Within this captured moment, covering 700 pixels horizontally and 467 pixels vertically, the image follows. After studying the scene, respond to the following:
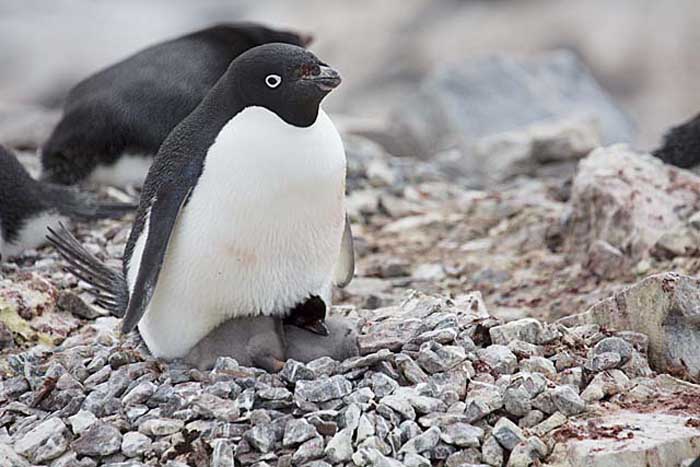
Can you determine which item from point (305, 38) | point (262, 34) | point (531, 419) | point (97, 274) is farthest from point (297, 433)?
point (305, 38)

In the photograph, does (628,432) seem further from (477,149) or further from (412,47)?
(412,47)

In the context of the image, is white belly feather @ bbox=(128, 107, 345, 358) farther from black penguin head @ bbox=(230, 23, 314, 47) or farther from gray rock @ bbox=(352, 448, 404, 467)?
black penguin head @ bbox=(230, 23, 314, 47)

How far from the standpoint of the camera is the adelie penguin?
2.79 metres

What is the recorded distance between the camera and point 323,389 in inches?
105

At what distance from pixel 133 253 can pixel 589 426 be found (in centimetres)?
120

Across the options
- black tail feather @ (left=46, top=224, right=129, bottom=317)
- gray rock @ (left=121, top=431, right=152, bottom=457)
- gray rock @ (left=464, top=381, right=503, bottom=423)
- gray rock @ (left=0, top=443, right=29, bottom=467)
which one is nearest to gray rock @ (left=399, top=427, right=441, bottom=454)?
gray rock @ (left=464, top=381, right=503, bottom=423)

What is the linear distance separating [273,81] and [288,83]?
0.12 feet

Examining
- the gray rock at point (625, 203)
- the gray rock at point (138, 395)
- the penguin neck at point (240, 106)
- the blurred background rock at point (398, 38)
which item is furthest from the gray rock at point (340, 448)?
the blurred background rock at point (398, 38)

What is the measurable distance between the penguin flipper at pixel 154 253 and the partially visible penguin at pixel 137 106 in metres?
2.08

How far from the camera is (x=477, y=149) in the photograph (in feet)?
23.1

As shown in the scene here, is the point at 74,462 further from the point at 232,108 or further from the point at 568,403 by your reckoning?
the point at 568,403

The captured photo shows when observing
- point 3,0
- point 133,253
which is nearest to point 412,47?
point 3,0

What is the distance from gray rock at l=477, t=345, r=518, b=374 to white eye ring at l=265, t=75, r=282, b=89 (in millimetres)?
774

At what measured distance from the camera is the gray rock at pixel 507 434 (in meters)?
2.54
